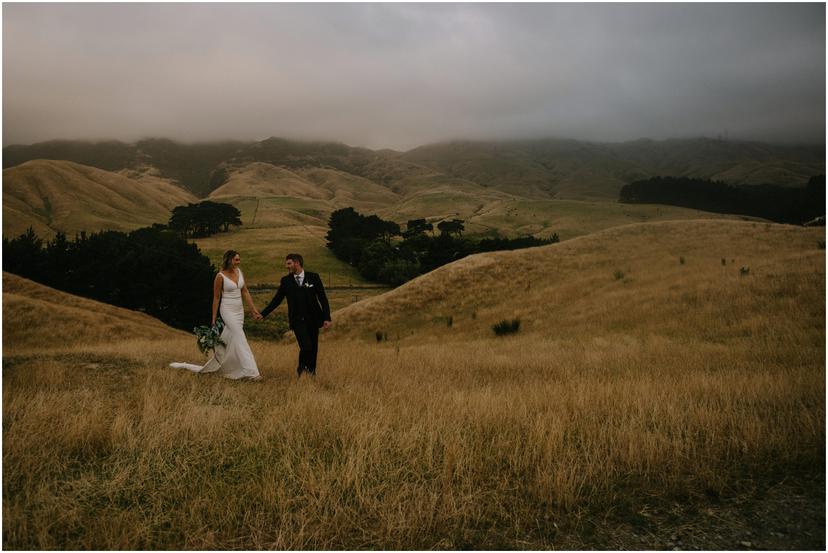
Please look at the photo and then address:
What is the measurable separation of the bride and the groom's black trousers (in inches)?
33.2

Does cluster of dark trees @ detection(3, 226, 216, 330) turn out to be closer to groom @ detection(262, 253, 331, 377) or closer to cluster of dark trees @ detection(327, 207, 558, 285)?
groom @ detection(262, 253, 331, 377)

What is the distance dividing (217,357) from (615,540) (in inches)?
319

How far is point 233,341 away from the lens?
29.7ft

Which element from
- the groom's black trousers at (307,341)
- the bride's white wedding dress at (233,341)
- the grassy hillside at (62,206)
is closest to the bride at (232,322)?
the bride's white wedding dress at (233,341)

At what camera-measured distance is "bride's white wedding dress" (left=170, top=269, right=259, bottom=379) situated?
29.2ft

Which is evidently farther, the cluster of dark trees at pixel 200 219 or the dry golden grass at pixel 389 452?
the cluster of dark trees at pixel 200 219

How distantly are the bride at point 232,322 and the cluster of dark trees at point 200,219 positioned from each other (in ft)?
388

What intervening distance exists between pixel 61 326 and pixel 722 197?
552 feet

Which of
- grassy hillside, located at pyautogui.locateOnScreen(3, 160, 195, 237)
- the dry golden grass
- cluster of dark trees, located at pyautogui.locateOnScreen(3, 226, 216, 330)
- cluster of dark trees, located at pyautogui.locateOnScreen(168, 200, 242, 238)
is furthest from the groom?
grassy hillside, located at pyautogui.locateOnScreen(3, 160, 195, 237)

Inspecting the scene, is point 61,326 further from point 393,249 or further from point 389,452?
point 393,249

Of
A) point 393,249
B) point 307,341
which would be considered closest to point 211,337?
point 307,341

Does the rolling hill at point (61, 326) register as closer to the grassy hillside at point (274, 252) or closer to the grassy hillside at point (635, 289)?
the grassy hillside at point (635, 289)

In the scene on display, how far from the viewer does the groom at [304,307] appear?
904 cm

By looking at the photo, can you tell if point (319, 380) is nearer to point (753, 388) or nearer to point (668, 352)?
point (753, 388)
